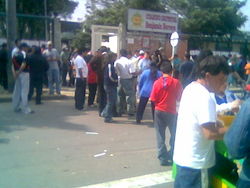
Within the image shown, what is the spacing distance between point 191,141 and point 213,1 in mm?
37520

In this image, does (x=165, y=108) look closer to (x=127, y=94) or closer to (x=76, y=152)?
(x=76, y=152)

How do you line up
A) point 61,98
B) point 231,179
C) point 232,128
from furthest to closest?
point 61,98
point 231,179
point 232,128

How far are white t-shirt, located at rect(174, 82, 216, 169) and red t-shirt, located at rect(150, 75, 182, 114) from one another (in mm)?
3025

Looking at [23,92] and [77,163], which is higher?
[23,92]

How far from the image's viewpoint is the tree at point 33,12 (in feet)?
44.0

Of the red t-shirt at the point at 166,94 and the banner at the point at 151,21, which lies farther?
the banner at the point at 151,21

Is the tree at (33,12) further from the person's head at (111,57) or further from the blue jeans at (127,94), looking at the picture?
the person's head at (111,57)

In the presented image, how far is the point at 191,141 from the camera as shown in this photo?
9.23 ft

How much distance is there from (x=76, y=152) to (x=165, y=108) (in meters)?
1.83

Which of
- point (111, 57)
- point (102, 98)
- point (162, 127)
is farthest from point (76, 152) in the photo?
point (102, 98)

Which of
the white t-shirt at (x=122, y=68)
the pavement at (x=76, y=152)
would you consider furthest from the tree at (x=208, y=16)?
the pavement at (x=76, y=152)

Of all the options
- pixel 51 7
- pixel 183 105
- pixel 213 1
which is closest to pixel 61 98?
pixel 183 105

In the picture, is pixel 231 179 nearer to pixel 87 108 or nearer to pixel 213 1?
pixel 87 108

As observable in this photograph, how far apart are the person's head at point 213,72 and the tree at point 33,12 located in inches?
443
